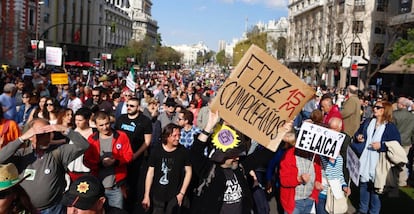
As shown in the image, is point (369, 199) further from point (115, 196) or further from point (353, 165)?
point (115, 196)

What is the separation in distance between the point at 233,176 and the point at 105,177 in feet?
5.60

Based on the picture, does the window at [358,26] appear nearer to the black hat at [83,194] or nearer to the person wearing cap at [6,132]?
the person wearing cap at [6,132]

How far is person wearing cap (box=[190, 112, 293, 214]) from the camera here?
4.53 m

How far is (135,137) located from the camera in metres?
6.64

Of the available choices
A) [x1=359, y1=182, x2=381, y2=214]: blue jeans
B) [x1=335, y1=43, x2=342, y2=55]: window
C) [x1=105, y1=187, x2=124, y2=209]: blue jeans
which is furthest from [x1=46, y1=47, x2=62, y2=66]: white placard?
[x1=335, y1=43, x2=342, y2=55]: window

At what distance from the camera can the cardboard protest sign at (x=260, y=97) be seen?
4.38 meters

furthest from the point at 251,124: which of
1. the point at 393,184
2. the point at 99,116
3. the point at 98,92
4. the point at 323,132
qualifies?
the point at 98,92

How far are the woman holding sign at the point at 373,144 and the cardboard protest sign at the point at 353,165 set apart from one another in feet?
1.34

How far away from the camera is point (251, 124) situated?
450cm

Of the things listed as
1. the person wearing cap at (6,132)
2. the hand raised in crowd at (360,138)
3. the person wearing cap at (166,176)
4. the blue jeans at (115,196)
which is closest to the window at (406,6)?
the hand raised in crowd at (360,138)

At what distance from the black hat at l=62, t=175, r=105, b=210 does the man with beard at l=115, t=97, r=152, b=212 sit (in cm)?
349

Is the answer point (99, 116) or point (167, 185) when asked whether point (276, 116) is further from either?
point (99, 116)

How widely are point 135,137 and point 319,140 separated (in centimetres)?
274

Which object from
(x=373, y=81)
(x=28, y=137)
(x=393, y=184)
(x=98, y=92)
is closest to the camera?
(x=28, y=137)
